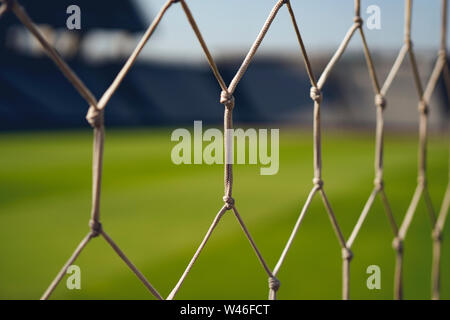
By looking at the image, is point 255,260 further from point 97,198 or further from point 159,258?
point 97,198

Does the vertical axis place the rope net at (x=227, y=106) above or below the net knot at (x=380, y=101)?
below

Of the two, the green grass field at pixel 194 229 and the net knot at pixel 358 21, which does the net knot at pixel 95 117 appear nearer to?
the net knot at pixel 358 21

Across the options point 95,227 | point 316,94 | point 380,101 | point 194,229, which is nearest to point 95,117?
point 95,227

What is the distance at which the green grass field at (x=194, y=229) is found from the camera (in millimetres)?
1312

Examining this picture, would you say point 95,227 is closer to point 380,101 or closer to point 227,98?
point 227,98

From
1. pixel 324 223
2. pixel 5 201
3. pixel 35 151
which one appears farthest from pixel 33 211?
pixel 35 151

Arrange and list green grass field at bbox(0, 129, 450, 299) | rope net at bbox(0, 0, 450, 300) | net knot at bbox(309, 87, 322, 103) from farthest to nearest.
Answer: green grass field at bbox(0, 129, 450, 299) → net knot at bbox(309, 87, 322, 103) → rope net at bbox(0, 0, 450, 300)

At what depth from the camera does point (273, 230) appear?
194cm

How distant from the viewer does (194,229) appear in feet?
6.49

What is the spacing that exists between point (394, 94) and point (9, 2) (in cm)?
1118

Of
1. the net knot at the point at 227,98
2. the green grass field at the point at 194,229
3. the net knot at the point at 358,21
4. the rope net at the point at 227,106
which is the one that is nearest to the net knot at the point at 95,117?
the rope net at the point at 227,106

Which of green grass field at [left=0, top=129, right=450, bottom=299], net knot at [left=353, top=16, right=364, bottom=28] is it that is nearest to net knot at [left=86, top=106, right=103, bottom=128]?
net knot at [left=353, top=16, right=364, bottom=28]

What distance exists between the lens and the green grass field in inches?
51.6

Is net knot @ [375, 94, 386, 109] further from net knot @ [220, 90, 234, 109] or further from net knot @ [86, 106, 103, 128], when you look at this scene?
net knot @ [86, 106, 103, 128]
